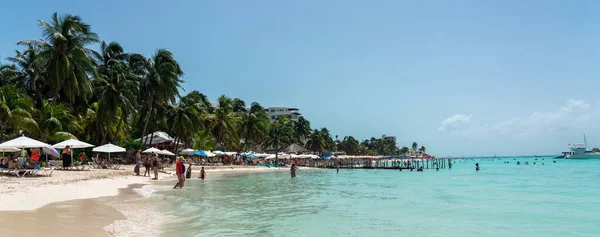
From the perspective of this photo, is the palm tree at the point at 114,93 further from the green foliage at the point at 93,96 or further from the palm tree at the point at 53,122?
the palm tree at the point at 53,122

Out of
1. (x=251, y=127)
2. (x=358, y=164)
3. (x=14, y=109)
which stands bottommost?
(x=358, y=164)

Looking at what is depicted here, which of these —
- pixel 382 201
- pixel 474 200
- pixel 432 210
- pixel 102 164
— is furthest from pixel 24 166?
pixel 474 200

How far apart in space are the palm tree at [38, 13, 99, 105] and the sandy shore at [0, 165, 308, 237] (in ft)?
41.6

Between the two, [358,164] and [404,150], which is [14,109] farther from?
[404,150]

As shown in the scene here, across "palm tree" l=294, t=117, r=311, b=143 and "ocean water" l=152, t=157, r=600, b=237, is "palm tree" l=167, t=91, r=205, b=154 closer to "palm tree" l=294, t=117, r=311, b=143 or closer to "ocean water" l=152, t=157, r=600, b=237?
"ocean water" l=152, t=157, r=600, b=237

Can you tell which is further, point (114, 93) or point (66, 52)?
point (114, 93)

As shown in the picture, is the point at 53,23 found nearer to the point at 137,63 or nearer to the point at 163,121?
the point at 137,63

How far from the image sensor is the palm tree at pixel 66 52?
2792 cm

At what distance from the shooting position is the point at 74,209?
11.5m

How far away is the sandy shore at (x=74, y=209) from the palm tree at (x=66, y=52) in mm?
12685

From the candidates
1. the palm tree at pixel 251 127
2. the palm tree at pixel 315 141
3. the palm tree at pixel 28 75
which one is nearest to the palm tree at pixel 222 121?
the palm tree at pixel 251 127

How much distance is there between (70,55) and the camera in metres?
29.0

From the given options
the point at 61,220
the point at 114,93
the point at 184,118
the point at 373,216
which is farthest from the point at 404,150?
the point at 61,220

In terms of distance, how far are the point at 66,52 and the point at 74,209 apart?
21319mm
